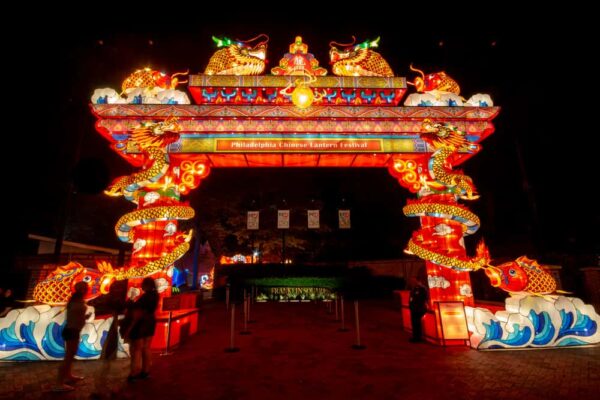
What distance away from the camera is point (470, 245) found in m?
17.3

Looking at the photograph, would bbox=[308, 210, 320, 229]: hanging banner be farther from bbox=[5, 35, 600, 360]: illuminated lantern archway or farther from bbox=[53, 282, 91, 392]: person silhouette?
bbox=[53, 282, 91, 392]: person silhouette

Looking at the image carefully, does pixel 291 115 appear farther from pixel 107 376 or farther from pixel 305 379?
pixel 107 376

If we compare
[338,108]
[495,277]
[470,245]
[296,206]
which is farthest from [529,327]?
[296,206]

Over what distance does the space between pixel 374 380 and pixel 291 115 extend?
5625mm

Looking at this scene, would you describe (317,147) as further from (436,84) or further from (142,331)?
(142,331)

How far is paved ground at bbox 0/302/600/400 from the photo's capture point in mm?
3754

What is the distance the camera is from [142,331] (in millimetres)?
4207

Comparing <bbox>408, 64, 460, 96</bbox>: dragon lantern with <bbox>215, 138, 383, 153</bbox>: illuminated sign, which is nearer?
<bbox>215, 138, 383, 153</bbox>: illuminated sign

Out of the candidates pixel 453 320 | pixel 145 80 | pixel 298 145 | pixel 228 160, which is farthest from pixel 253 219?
pixel 453 320

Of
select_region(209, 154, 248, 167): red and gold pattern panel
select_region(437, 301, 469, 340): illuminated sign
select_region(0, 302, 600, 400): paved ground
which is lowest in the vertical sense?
select_region(0, 302, 600, 400): paved ground

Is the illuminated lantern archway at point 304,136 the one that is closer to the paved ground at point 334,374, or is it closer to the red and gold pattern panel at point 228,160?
the red and gold pattern panel at point 228,160

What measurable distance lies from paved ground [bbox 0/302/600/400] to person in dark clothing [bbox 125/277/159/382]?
0.20m

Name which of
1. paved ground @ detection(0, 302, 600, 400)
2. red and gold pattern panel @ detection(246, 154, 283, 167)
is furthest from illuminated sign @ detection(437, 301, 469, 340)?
red and gold pattern panel @ detection(246, 154, 283, 167)

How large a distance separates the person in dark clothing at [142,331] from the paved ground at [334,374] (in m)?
0.20
